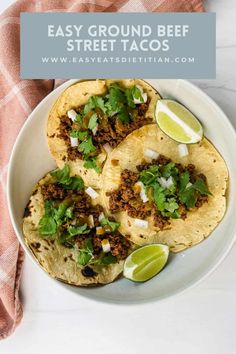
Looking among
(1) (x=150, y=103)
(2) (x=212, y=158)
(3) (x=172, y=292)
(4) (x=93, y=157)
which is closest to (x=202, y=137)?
(2) (x=212, y=158)

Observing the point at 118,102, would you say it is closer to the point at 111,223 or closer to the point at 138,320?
the point at 111,223

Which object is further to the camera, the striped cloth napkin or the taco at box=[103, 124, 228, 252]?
the striped cloth napkin

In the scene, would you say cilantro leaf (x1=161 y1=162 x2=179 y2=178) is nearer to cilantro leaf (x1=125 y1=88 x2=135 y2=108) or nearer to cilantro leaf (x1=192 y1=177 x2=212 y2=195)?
cilantro leaf (x1=192 y1=177 x2=212 y2=195)

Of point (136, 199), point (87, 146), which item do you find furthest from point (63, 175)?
point (136, 199)

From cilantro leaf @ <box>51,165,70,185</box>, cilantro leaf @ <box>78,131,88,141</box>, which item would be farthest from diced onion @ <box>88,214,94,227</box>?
cilantro leaf @ <box>78,131,88,141</box>

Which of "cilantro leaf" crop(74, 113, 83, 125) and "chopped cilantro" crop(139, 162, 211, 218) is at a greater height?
"cilantro leaf" crop(74, 113, 83, 125)

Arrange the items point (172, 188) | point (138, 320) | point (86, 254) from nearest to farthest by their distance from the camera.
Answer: point (172, 188)
point (86, 254)
point (138, 320)
